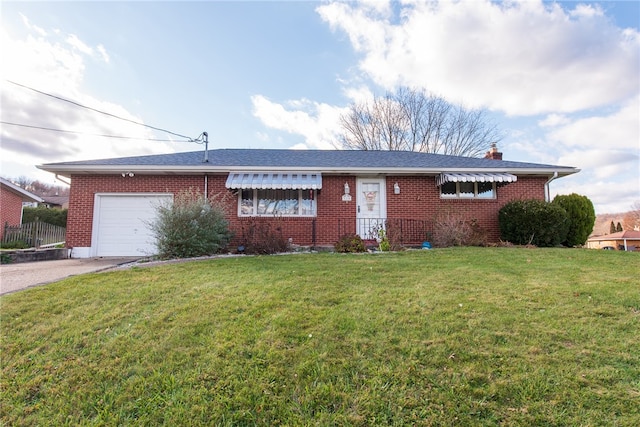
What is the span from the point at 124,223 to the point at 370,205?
9.83m

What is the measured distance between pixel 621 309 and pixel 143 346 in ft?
19.5

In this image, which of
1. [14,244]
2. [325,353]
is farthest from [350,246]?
[14,244]

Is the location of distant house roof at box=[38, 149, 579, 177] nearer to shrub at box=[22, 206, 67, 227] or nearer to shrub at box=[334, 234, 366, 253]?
shrub at box=[334, 234, 366, 253]

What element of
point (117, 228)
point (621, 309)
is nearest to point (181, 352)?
point (621, 309)

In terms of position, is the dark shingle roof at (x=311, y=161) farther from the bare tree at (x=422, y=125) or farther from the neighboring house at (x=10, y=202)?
the bare tree at (x=422, y=125)

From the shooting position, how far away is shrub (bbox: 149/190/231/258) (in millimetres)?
9070

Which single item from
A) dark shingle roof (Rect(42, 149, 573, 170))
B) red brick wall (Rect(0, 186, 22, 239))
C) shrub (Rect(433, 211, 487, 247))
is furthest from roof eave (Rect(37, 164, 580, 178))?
red brick wall (Rect(0, 186, 22, 239))

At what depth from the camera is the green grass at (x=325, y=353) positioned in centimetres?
243

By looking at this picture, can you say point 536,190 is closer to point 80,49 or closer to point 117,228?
point 117,228

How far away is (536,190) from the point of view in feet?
41.1

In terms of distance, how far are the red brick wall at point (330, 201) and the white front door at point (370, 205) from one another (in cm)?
22

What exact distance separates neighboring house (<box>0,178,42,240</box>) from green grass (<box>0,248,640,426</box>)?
830 inches

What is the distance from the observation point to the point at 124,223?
1191cm

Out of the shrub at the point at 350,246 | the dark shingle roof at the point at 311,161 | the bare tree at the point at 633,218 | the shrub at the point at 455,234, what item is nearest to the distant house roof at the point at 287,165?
the dark shingle roof at the point at 311,161
